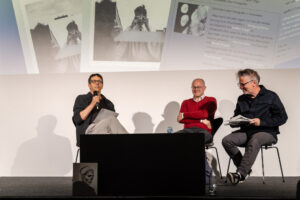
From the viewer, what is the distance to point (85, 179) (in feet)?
8.90

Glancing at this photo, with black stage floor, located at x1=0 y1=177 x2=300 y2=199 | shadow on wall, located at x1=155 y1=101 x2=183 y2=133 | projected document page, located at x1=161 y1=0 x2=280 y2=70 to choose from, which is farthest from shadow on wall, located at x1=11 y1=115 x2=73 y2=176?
projected document page, located at x1=161 y1=0 x2=280 y2=70

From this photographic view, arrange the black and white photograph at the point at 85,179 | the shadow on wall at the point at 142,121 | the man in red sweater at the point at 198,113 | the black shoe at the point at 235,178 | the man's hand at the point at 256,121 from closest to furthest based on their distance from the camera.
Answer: the black and white photograph at the point at 85,179 → the black shoe at the point at 235,178 → the man's hand at the point at 256,121 → the man in red sweater at the point at 198,113 → the shadow on wall at the point at 142,121

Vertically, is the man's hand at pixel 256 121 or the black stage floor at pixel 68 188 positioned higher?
the man's hand at pixel 256 121

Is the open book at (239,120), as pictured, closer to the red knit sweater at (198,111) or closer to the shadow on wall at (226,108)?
the red knit sweater at (198,111)

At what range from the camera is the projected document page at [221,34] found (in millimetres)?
4648

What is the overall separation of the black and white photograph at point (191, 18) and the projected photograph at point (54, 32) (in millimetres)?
1104

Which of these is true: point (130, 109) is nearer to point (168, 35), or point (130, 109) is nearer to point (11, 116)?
point (168, 35)

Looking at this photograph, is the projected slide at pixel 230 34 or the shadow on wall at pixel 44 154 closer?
the projected slide at pixel 230 34

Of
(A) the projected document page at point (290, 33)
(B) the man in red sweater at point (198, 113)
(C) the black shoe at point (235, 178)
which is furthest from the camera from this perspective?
(A) the projected document page at point (290, 33)

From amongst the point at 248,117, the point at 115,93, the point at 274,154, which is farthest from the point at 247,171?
the point at 115,93

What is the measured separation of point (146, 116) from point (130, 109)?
0.65 feet

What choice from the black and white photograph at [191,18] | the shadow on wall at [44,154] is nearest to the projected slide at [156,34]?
the black and white photograph at [191,18]

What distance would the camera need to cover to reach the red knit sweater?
A: 13.2ft

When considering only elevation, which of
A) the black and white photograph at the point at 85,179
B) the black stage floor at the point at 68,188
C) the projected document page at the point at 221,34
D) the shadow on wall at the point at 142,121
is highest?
the projected document page at the point at 221,34
